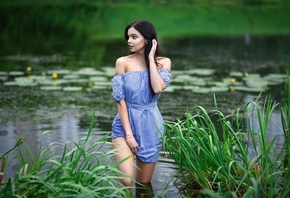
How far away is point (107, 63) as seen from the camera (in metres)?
13.8

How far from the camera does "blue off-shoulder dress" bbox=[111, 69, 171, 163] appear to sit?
207 inches

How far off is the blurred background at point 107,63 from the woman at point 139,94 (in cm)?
43

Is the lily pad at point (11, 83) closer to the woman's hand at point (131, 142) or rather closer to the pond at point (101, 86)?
the pond at point (101, 86)

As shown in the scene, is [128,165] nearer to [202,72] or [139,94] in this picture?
[139,94]

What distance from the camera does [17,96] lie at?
10023 millimetres

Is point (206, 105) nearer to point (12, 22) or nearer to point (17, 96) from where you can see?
point (17, 96)

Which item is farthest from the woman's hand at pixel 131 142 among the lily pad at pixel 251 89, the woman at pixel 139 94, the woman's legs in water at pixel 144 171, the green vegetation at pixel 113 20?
the green vegetation at pixel 113 20

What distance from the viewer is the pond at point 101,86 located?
25.6ft

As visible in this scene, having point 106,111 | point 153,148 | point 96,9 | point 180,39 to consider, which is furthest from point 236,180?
point 96,9

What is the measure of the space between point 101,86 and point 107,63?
2802mm

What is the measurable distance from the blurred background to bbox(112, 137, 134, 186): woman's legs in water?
0.45 metres

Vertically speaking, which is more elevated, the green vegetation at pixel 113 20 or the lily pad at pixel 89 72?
the green vegetation at pixel 113 20

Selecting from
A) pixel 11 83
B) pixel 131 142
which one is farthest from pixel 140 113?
pixel 11 83

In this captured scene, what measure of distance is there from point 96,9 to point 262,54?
15.2 meters
